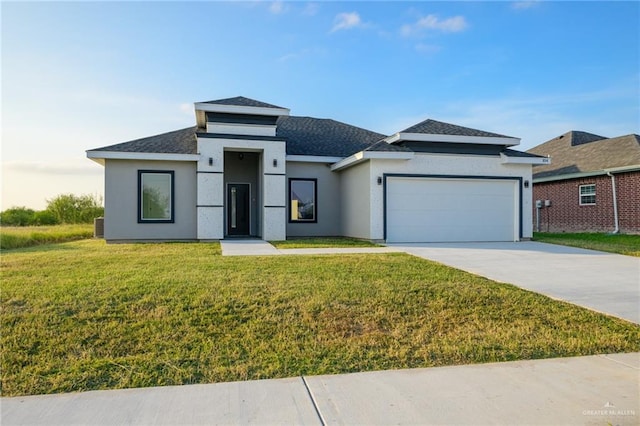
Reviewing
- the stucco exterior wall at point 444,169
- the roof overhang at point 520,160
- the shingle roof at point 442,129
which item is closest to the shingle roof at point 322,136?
the shingle roof at point 442,129

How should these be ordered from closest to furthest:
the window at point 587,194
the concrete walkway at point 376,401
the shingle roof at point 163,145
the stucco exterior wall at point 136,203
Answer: the concrete walkway at point 376,401, the stucco exterior wall at point 136,203, the shingle roof at point 163,145, the window at point 587,194

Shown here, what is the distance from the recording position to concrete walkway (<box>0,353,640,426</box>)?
2.88 metres

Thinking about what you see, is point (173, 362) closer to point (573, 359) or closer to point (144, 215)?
point (573, 359)

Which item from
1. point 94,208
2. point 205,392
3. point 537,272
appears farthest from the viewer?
point 94,208

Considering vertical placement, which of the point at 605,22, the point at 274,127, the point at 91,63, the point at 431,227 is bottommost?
the point at 431,227

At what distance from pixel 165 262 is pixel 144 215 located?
636 cm

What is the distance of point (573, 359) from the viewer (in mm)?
4043

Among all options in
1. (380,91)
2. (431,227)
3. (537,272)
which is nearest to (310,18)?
(380,91)

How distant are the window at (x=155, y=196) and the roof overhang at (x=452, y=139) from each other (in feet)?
25.3

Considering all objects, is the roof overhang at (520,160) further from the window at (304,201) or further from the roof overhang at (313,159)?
the window at (304,201)

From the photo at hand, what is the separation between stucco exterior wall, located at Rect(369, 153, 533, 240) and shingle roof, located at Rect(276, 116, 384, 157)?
331cm

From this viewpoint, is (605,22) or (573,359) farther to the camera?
(605,22)

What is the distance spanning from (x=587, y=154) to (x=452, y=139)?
1029 cm

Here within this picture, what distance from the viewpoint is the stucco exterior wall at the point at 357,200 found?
13.7m
